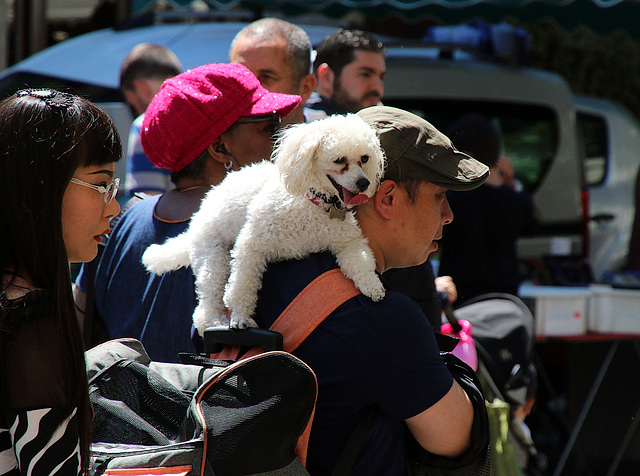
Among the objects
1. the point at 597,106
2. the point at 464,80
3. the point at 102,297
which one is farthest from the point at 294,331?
the point at 597,106

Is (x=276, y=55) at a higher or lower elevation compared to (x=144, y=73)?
higher

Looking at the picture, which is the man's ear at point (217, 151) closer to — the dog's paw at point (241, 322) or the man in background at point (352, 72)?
the dog's paw at point (241, 322)

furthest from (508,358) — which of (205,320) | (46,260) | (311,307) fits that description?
(46,260)

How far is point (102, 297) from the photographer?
2.11 m

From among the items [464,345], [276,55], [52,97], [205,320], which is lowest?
[464,345]

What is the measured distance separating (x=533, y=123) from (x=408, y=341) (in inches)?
183

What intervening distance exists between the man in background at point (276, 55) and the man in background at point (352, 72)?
35 cm

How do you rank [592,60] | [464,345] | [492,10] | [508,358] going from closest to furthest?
1. [464,345]
2. [508,358]
3. [492,10]
4. [592,60]

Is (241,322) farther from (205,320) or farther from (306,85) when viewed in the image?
(306,85)

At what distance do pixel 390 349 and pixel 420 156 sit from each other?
43 cm

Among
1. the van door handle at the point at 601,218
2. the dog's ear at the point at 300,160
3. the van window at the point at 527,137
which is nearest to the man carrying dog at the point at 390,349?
the dog's ear at the point at 300,160

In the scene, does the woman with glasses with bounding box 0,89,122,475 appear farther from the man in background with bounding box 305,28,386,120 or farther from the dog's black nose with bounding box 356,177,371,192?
the man in background with bounding box 305,28,386,120

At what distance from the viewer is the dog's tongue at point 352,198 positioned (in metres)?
1.57

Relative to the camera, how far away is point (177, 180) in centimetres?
220
